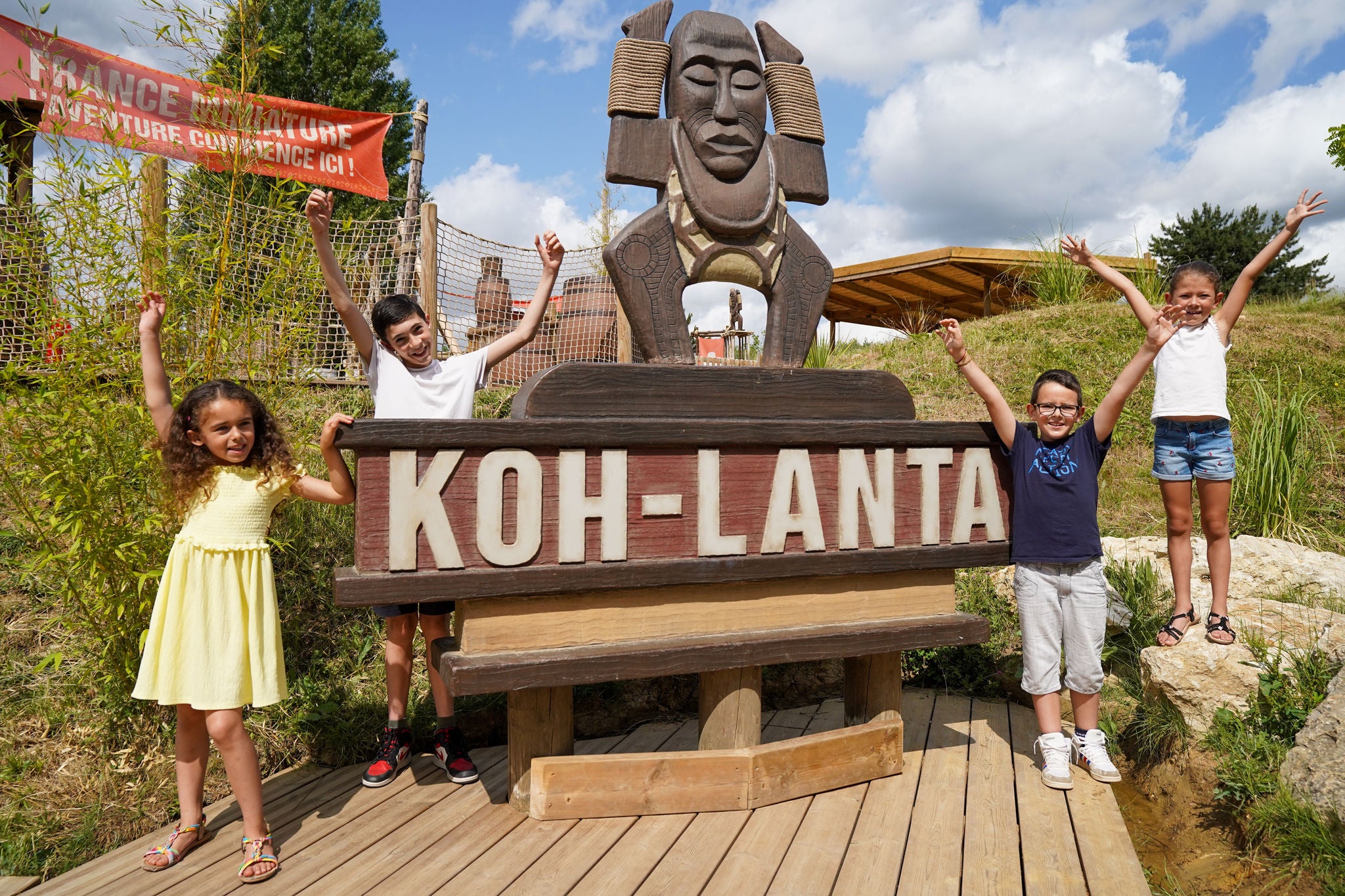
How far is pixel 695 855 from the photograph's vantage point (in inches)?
100

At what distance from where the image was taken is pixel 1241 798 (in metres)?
2.93

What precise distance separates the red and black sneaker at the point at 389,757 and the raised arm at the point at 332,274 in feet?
4.74

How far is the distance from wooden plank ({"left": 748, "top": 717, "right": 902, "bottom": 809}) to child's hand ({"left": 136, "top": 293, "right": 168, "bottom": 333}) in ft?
7.82

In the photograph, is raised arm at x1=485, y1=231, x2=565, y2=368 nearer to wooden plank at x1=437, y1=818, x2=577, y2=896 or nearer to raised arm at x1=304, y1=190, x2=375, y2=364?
raised arm at x1=304, y1=190, x2=375, y2=364

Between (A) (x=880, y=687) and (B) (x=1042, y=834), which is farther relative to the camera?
(A) (x=880, y=687)

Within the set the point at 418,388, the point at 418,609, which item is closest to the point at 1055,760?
the point at 418,609

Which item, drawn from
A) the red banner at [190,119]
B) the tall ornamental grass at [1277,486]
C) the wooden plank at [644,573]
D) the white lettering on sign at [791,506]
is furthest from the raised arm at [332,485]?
the tall ornamental grass at [1277,486]

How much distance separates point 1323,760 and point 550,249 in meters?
3.09

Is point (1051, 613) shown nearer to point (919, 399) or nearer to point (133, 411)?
point (133, 411)

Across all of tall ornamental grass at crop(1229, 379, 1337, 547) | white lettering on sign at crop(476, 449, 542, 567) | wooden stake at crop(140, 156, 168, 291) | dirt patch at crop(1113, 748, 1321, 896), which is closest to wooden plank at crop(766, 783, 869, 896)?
dirt patch at crop(1113, 748, 1321, 896)

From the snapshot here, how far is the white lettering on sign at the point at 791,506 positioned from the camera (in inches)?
116

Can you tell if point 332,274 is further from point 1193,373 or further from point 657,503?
point 1193,373

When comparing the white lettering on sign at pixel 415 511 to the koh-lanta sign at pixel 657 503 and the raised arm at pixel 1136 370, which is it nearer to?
the koh-lanta sign at pixel 657 503

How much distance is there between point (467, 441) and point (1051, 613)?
2.19 meters
